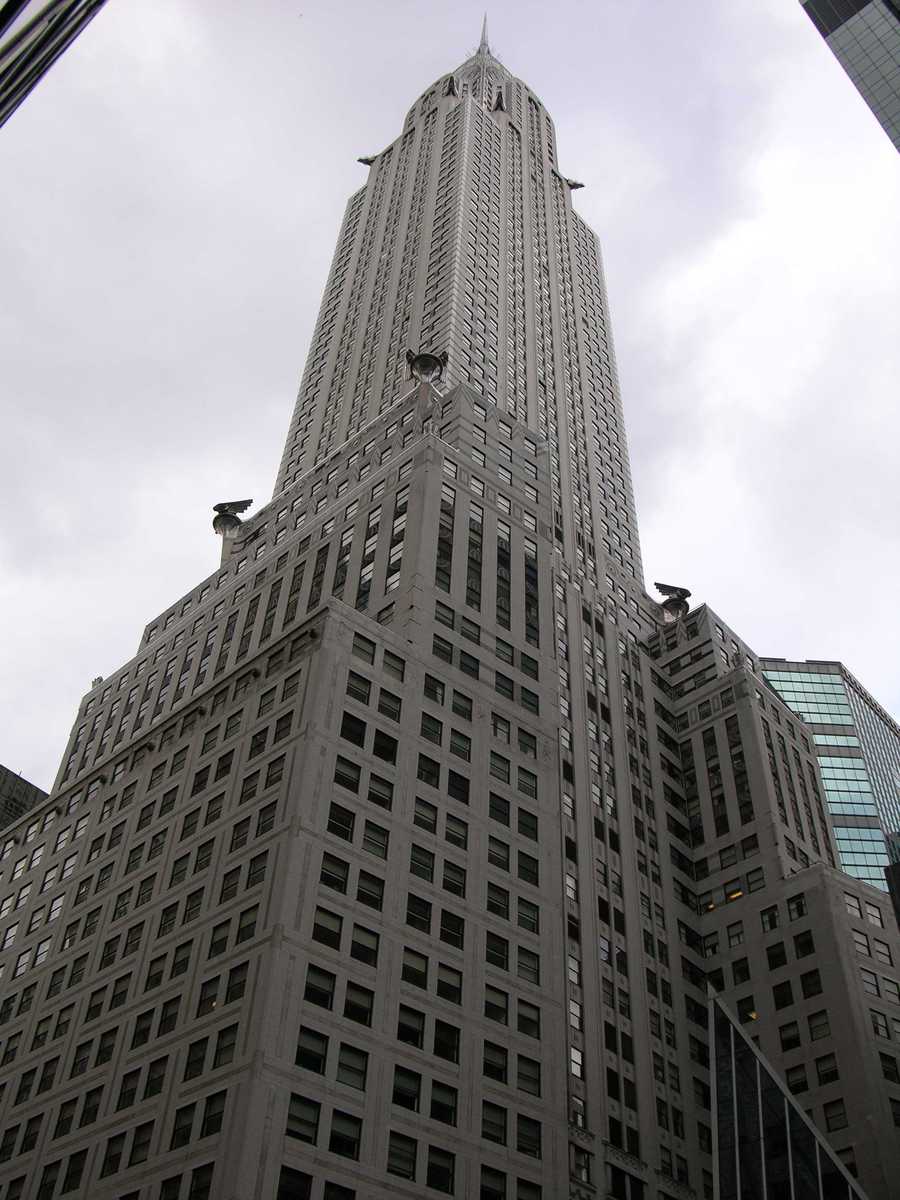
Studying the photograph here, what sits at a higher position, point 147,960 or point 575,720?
point 575,720

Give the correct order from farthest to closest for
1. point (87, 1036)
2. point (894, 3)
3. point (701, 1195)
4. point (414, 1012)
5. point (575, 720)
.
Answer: point (575, 720), point (894, 3), point (701, 1195), point (87, 1036), point (414, 1012)

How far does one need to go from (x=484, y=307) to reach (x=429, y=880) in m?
86.1

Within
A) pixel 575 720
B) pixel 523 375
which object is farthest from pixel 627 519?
pixel 575 720

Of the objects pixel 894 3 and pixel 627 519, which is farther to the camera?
pixel 627 519

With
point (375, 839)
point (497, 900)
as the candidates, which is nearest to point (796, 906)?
point (497, 900)

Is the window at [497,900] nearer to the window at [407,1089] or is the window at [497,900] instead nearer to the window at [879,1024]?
the window at [407,1089]

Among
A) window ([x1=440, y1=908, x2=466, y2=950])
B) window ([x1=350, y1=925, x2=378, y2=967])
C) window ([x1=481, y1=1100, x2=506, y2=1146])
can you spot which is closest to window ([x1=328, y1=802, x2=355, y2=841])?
window ([x1=350, y1=925, x2=378, y2=967])

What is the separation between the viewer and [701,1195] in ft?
269

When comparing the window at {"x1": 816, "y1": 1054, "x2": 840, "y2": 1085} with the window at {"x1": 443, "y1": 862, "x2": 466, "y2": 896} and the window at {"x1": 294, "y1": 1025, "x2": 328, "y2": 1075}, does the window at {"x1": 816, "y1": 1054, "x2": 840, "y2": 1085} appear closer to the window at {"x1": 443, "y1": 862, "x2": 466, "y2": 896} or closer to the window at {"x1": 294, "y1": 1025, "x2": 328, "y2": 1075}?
the window at {"x1": 443, "y1": 862, "x2": 466, "y2": 896}

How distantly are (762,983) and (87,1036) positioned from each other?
153ft

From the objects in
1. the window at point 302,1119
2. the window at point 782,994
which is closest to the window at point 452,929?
the window at point 302,1119

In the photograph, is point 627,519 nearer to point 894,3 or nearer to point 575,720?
point 575,720

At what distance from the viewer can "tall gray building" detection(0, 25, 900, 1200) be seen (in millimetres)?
65375

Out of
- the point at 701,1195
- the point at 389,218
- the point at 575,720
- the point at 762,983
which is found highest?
the point at 389,218
